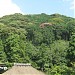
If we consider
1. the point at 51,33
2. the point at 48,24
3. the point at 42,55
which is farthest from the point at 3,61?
the point at 48,24

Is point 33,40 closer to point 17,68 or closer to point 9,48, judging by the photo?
point 9,48

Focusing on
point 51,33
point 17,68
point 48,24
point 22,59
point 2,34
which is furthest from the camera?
point 48,24

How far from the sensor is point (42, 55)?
49406 millimetres

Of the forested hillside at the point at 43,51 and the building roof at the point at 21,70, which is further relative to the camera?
the forested hillside at the point at 43,51

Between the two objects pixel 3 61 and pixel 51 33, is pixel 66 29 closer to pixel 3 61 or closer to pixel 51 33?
pixel 51 33

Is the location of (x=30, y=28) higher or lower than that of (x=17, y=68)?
higher

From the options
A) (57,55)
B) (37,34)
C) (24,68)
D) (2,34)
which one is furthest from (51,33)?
(24,68)

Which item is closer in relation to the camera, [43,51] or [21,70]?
[21,70]

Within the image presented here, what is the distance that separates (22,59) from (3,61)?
9.78ft

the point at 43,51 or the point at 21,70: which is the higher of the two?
the point at 43,51

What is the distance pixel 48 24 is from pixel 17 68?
56.4 metres

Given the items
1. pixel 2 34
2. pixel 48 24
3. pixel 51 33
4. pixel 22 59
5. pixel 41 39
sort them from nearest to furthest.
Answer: pixel 22 59 → pixel 2 34 → pixel 41 39 → pixel 51 33 → pixel 48 24

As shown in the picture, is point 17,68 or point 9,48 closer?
point 17,68

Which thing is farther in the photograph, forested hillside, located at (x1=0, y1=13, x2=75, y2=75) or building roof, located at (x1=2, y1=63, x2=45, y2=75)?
forested hillside, located at (x1=0, y1=13, x2=75, y2=75)
